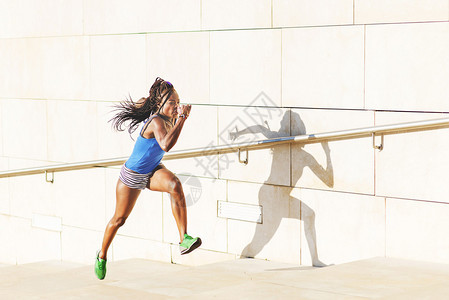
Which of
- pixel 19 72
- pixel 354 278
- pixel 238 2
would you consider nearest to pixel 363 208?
pixel 354 278

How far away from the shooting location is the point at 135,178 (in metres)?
8.07

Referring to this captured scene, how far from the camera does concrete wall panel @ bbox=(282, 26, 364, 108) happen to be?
8.27 metres

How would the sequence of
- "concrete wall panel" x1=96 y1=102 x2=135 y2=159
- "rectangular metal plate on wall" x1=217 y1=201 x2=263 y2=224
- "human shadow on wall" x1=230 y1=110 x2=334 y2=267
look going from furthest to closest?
"concrete wall panel" x1=96 y1=102 x2=135 y2=159 < "rectangular metal plate on wall" x1=217 y1=201 x2=263 y2=224 < "human shadow on wall" x1=230 y1=110 x2=334 y2=267

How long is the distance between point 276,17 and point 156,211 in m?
2.94

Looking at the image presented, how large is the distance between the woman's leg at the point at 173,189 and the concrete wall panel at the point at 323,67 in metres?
1.69

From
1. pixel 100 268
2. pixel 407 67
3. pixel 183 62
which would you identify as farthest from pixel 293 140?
pixel 100 268

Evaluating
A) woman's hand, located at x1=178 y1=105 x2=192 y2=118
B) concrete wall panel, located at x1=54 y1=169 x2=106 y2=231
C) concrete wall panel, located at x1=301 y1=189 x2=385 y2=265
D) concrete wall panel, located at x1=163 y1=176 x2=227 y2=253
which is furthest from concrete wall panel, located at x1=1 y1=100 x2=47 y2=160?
woman's hand, located at x1=178 y1=105 x2=192 y2=118

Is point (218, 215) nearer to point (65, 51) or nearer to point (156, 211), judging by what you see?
point (156, 211)

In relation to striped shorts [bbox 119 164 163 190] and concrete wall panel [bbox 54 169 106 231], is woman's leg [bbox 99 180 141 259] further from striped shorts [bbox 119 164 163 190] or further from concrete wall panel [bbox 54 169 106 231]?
concrete wall panel [bbox 54 169 106 231]

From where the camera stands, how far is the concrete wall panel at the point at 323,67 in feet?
27.1

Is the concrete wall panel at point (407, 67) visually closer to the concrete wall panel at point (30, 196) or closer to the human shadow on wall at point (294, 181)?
the human shadow on wall at point (294, 181)

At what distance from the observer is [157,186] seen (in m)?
7.96

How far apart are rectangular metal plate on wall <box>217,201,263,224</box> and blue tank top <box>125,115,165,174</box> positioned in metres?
1.58

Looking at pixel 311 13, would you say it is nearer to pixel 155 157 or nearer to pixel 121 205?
pixel 155 157
